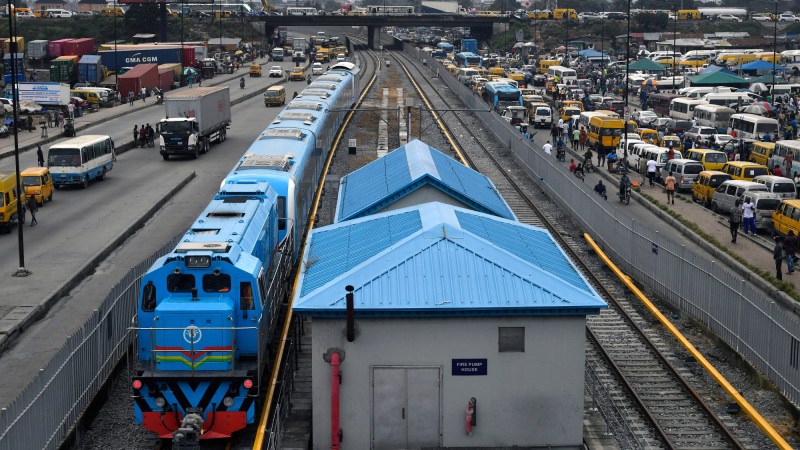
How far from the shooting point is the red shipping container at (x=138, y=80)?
91.3 m

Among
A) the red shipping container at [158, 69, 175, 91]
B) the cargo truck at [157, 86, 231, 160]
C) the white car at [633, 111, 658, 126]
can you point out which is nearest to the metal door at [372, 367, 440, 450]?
the cargo truck at [157, 86, 231, 160]

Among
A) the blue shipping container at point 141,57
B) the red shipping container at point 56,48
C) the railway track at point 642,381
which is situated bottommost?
the railway track at point 642,381

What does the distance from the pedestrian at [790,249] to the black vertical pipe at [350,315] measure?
19.6 metres

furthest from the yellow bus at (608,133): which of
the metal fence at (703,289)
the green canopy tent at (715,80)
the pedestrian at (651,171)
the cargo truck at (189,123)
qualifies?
the green canopy tent at (715,80)

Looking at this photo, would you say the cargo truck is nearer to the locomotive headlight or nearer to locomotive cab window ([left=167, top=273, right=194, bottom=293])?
locomotive cab window ([left=167, top=273, right=194, bottom=293])

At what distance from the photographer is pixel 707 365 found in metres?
22.7

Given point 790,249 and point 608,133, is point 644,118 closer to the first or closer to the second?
point 608,133

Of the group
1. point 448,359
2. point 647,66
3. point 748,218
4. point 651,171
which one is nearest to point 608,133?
point 651,171

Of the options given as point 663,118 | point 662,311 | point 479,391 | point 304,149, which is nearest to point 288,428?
point 479,391

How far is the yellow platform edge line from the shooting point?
1895 cm

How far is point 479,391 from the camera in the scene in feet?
58.0

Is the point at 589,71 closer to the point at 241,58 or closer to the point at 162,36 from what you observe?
the point at 241,58

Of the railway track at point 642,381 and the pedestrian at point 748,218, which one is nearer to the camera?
the railway track at point 642,381

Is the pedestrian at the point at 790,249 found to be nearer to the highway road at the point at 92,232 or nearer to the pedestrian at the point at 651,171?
the pedestrian at the point at 651,171
